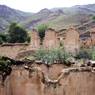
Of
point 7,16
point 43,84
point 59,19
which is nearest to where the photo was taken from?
point 43,84

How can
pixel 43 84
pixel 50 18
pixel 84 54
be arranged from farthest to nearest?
1. pixel 50 18
2. pixel 84 54
3. pixel 43 84

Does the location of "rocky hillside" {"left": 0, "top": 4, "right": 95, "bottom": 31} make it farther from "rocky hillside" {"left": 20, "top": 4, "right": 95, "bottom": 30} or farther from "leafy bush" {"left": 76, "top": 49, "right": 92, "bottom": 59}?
"leafy bush" {"left": 76, "top": 49, "right": 92, "bottom": 59}

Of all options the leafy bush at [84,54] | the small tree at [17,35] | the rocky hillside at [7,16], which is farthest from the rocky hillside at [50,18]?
the leafy bush at [84,54]

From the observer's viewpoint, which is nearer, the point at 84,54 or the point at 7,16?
the point at 84,54

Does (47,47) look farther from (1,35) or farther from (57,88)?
(57,88)

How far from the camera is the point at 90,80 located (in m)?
18.4

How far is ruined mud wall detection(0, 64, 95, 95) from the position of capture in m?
18.5

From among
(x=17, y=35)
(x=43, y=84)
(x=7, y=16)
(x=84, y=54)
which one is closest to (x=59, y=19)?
(x=7, y=16)

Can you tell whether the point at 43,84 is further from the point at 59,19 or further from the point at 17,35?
the point at 59,19

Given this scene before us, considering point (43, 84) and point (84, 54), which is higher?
point (84, 54)

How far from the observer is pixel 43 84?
61.7ft

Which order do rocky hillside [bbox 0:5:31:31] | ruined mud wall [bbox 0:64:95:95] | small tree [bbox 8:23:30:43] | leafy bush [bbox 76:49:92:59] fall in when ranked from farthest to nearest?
rocky hillside [bbox 0:5:31:31] < small tree [bbox 8:23:30:43] < leafy bush [bbox 76:49:92:59] < ruined mud wall [bbox 0:64:95:95]

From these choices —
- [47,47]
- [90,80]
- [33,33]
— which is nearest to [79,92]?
[90,80]

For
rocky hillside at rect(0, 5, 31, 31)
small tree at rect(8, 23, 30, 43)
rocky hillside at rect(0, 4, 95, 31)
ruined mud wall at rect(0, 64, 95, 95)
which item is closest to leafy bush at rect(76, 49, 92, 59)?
small tree at rect(8, 23, 30, 43)
